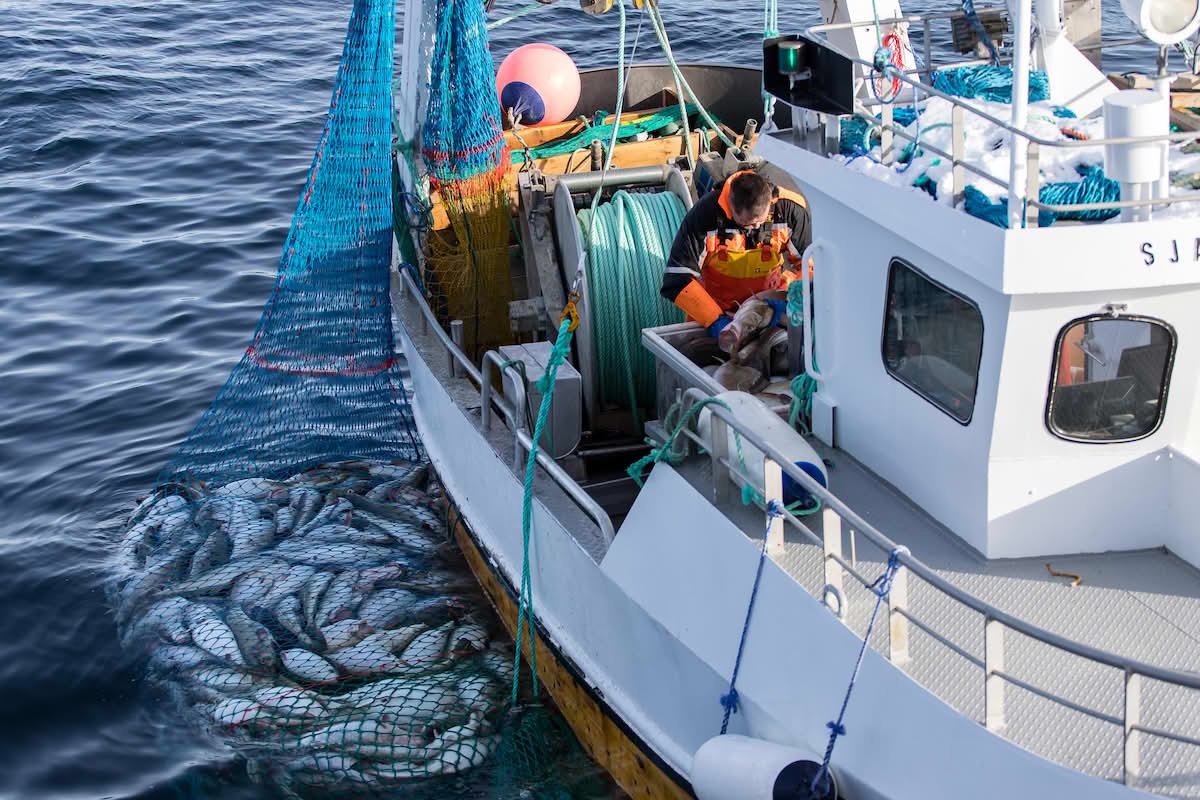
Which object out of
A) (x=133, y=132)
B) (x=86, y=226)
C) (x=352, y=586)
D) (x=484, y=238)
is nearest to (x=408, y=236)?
(x=484, y=238)

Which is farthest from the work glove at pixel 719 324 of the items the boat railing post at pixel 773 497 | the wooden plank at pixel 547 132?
the wooden plank at pixel 547 132

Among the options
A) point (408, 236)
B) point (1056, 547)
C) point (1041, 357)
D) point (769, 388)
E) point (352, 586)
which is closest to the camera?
point (1041, 357)

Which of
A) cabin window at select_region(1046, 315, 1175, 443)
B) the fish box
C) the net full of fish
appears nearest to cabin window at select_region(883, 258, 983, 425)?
cabin window at select_region(1046, 315, 1175, 443)

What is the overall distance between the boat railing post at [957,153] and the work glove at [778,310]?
1986 millimetres

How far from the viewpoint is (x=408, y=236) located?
384 inches

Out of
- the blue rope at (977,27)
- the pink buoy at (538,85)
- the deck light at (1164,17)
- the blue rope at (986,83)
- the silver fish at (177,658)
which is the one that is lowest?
the silver fish at (177,658)

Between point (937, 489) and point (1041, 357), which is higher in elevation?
point (1041, 357)

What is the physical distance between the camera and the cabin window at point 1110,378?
4.75 meters

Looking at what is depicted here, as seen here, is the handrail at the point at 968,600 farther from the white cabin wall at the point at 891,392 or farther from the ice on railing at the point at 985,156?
the ice on railing at the point at 985,156

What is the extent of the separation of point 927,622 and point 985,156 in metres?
1.89

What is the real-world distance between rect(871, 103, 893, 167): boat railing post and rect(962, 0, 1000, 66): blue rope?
4.20ft

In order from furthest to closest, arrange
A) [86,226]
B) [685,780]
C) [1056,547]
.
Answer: [86,226] < [685,780] < [1056,547]

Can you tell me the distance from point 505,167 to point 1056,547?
5158 mm

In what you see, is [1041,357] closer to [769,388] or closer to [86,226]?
[769,388]
